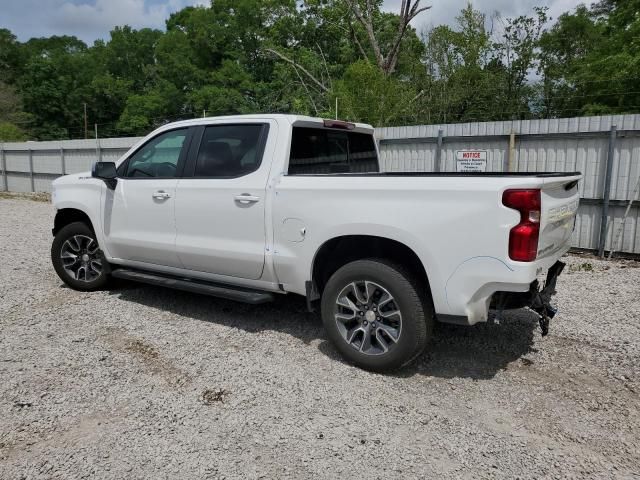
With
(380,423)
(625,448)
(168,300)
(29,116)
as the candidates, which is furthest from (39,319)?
(29,116)

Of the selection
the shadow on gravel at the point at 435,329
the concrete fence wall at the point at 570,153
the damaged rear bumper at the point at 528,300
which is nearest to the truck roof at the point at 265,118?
the shadow on gravel at the point at 435,329

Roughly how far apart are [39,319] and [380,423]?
3679mm

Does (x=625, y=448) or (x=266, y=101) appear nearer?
(x=625, y=448)

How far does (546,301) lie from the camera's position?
3781 mm

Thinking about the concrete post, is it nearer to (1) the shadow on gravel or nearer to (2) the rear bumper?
(1) the shadow on gravel

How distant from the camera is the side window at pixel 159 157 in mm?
5105

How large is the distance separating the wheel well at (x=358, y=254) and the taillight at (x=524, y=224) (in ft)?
2.32

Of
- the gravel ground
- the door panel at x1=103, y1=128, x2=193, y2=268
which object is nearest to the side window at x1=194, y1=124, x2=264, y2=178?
the door panel at x1=103, y1=128, x2=193, y2=268

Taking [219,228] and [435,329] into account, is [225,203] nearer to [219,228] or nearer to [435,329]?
→ [219,228]

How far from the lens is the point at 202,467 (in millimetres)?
2787

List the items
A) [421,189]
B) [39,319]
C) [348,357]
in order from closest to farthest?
1. [421,189]
2. [348,357]
3. [39,319]

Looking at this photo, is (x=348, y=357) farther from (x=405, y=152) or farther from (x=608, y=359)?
(x=405, y=152)

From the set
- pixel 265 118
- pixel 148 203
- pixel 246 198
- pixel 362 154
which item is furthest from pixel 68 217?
pixel 362 154

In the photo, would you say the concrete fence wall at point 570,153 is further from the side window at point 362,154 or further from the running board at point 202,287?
the running board at point 202,287
